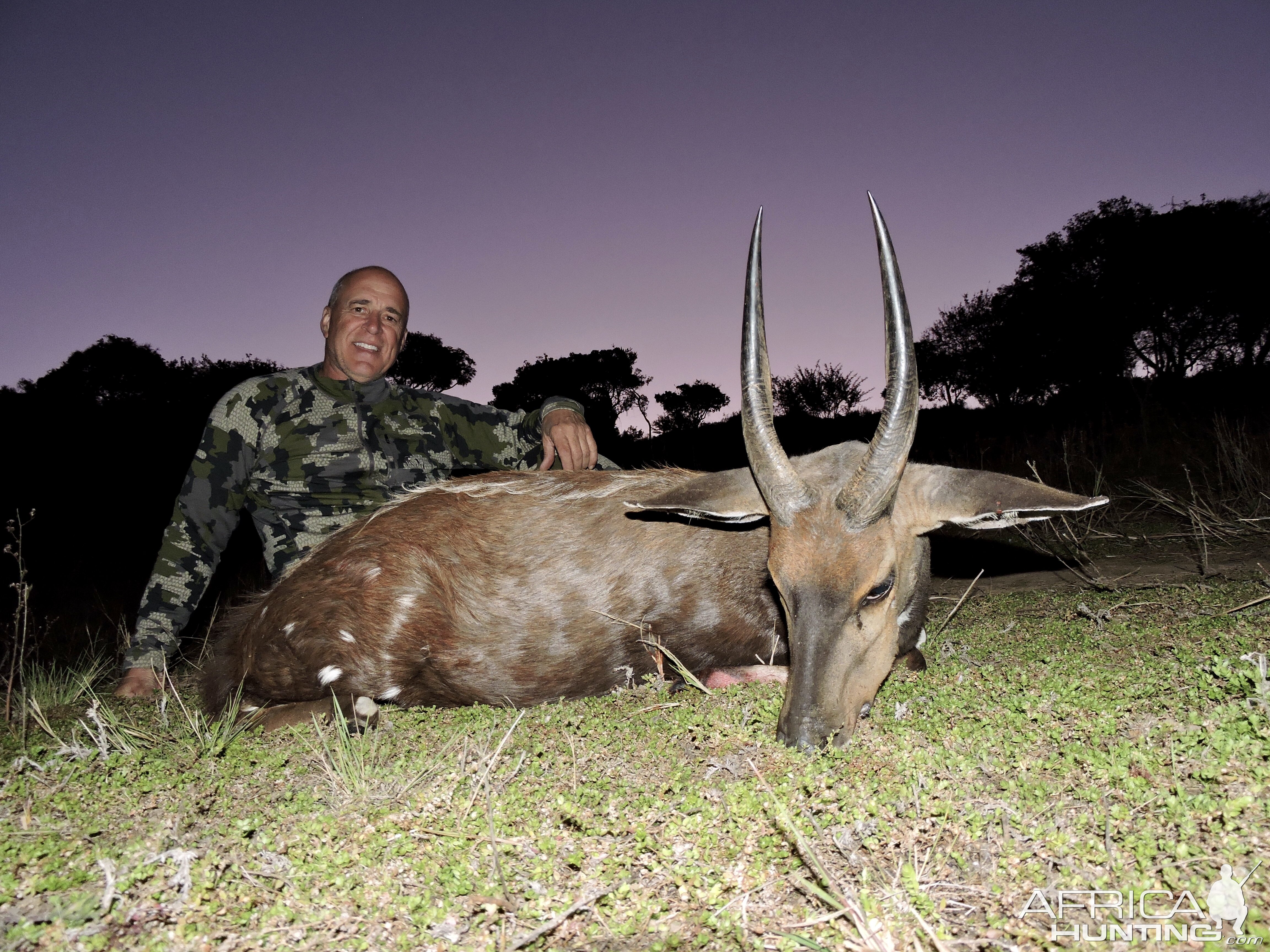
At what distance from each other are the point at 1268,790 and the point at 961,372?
118 ft

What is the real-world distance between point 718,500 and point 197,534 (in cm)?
341

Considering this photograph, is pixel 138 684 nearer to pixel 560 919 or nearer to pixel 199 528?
pixel 199 528

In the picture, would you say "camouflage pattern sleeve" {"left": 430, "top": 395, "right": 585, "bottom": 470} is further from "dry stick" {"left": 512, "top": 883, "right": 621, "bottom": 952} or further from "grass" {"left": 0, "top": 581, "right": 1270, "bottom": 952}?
"dry stick" {"left": 512, "top": 883, "right": 621, "bottom": 952}

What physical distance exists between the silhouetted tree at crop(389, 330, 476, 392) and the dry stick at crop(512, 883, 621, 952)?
3776cm

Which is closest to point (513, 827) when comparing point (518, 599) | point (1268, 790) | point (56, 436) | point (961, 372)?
point (518, 599)

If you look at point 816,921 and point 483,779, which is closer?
point 816,921

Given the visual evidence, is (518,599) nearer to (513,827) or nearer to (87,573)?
(513,827)

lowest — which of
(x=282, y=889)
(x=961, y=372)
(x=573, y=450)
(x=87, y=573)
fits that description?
(x=87, y=573)

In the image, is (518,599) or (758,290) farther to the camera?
(518,599)

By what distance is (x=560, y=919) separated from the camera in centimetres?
160

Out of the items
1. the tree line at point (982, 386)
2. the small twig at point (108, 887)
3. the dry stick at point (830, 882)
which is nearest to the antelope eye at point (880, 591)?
the dry stick at point (830, 882)

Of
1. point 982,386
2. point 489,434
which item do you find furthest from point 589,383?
point 489,434

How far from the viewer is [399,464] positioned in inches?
211

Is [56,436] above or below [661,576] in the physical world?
above
